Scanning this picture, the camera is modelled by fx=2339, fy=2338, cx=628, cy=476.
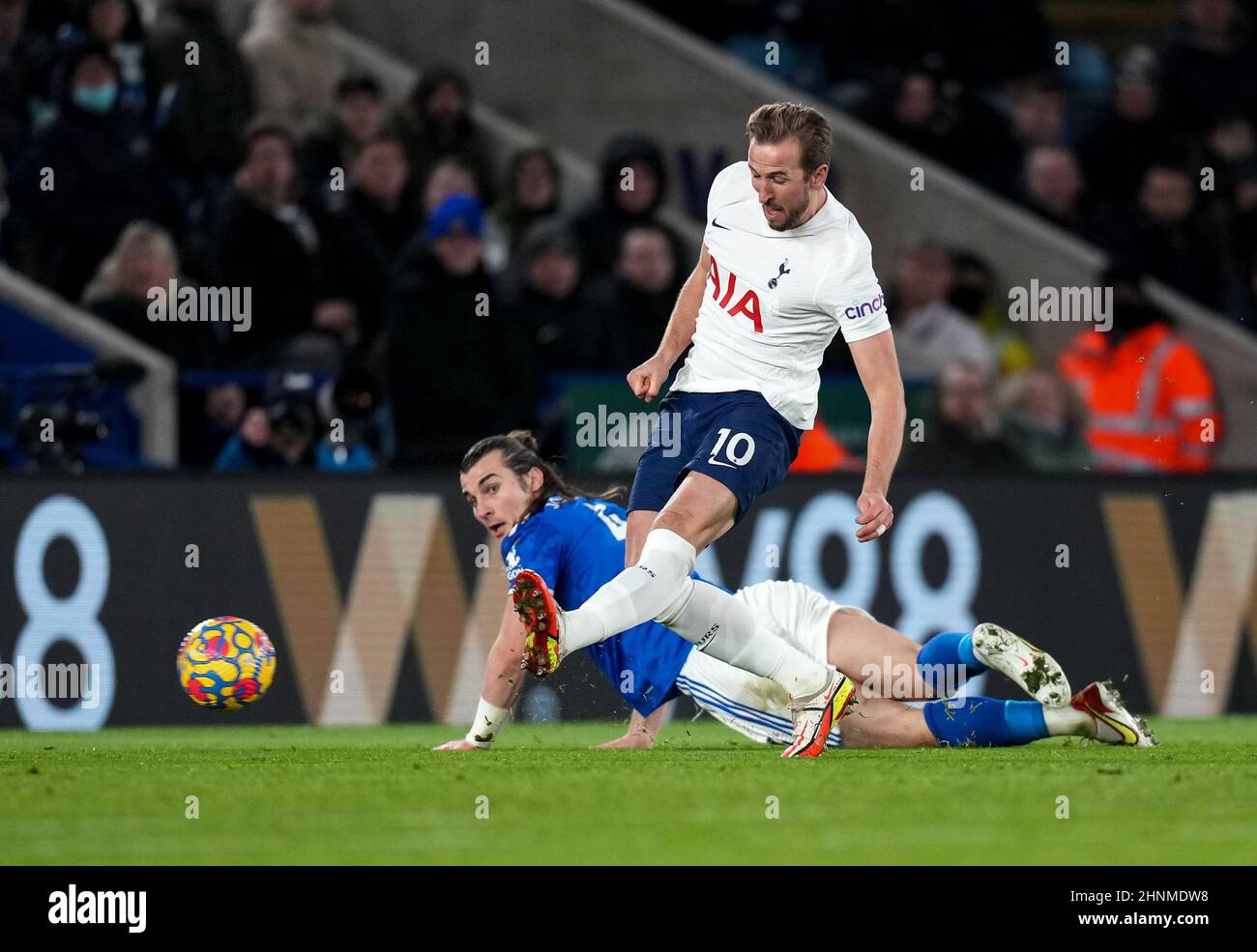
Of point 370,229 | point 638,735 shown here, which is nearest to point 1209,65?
point 370,229

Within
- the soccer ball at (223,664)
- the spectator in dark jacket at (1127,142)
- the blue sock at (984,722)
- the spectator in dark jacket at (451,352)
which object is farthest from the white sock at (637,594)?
the spectator in dark jacket at (1127,142)

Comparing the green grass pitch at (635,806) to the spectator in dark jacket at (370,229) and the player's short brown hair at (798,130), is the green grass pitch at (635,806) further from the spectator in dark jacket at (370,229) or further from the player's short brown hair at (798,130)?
the spectator in dark jacket at (370,229)

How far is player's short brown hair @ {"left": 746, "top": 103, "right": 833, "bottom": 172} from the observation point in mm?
7566

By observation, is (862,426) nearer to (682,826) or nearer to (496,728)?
(496,728)

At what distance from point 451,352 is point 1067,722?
4.70 m

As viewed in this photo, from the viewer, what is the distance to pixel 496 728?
8484 millimetres

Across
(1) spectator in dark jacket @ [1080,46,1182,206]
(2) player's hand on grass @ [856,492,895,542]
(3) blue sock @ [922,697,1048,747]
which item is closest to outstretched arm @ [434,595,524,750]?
(2) player's hand on grass @ [856,492,895,542]

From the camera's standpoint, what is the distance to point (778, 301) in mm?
7914

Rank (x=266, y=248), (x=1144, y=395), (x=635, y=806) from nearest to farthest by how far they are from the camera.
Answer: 1. (x=635, y=806)
2. (x=266, y=248)
3. (x=1144, y=395)

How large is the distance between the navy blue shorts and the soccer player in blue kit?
1.23 ft

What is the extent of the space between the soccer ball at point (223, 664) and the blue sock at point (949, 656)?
2.78 metres

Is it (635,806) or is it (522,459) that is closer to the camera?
(635,806)

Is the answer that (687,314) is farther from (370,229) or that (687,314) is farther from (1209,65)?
(1209,65)

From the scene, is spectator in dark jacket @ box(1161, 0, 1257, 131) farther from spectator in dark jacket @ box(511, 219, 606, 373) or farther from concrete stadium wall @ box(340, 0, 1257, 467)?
spectator in dark jacket @ box(511, 219, 606, 373)
